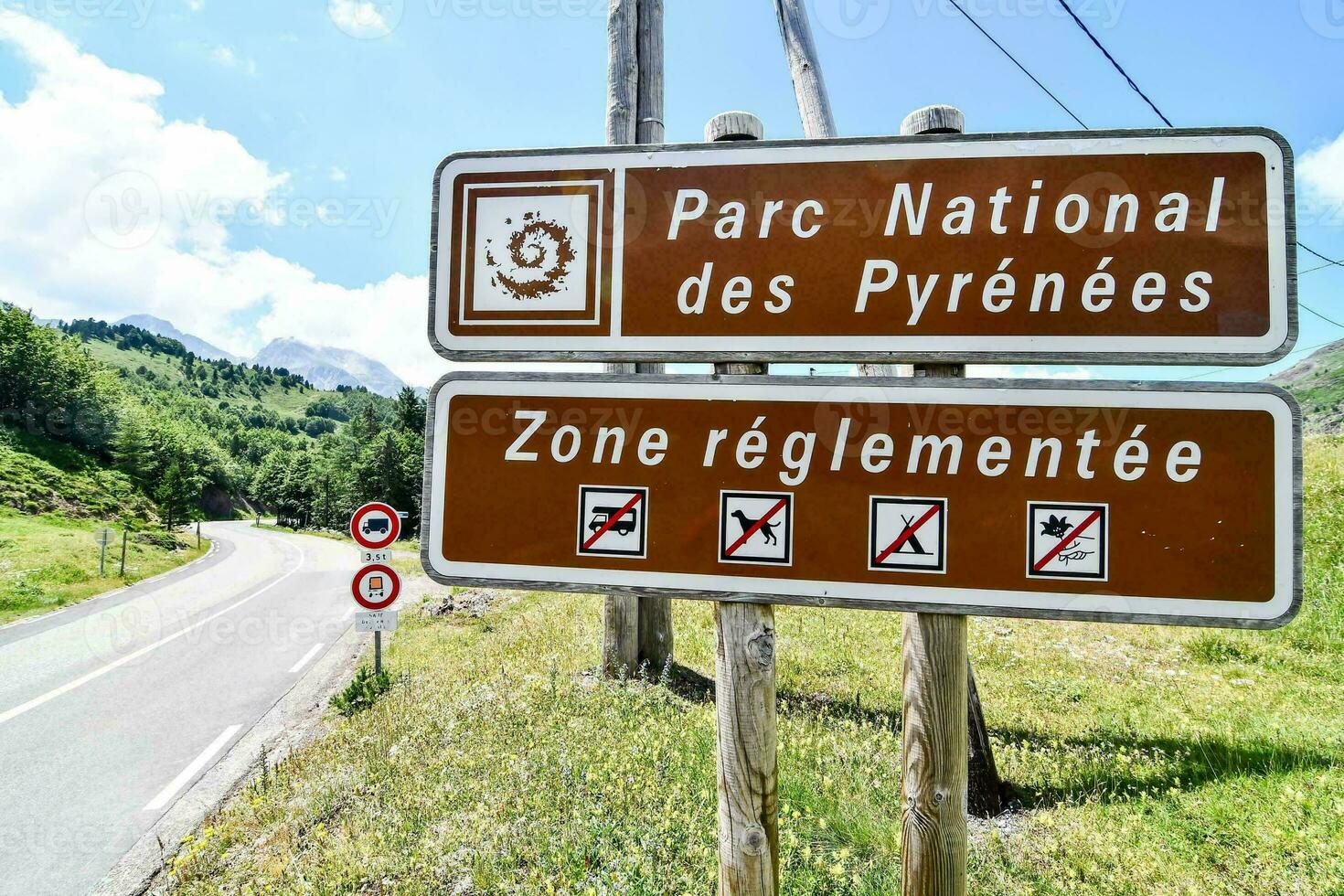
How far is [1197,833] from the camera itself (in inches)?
140

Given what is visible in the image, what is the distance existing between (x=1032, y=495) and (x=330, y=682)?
1142 cm

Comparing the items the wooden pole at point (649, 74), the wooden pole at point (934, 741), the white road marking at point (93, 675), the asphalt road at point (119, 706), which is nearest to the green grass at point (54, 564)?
the asphalt road at point (119, 706)

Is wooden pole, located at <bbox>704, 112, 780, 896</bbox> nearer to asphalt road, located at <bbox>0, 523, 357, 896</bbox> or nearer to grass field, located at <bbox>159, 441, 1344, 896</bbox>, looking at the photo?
grass field, located at <bbox>159, 441, 1344, 896</bbox>

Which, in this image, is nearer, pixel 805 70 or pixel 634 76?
pixel 634 76

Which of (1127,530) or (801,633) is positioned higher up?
(1127,530)

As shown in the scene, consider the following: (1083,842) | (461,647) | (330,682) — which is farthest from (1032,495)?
(330,682)

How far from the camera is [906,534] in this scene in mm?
1768

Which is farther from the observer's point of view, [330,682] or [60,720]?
[330,682]

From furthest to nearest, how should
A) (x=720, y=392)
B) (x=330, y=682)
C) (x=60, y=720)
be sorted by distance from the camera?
(x=330, y=682), (x=60, y=720), (x=720, y=392)

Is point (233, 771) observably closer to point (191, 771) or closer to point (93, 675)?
point (191, 771)

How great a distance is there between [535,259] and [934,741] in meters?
2.18

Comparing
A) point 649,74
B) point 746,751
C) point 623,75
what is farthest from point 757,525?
point 649,74

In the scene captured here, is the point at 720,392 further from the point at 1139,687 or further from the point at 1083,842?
the point at 1139,687

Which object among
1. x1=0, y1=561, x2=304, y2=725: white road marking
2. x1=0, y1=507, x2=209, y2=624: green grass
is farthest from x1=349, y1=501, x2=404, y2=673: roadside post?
x1=0, y1=507, x2=209, y2=624: green grass
